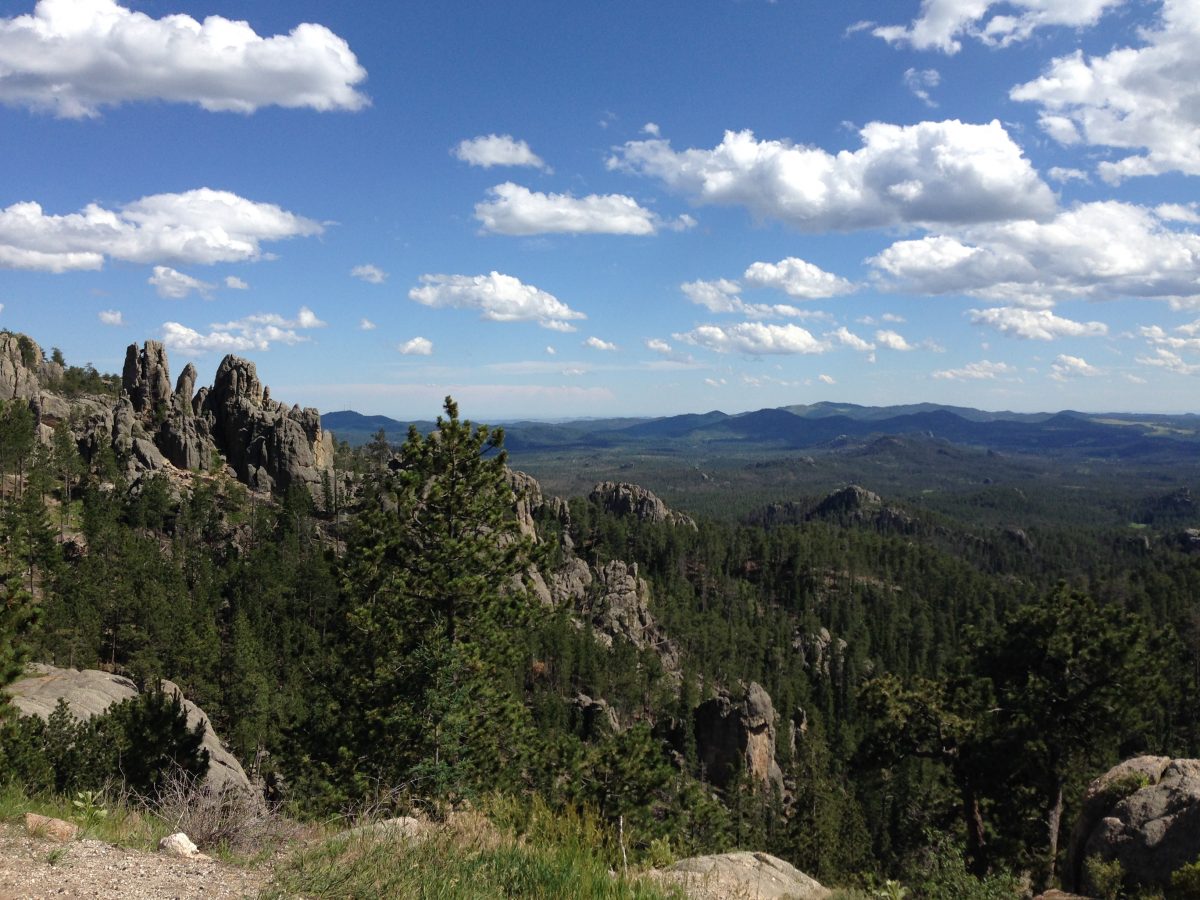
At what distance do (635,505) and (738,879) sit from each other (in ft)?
480

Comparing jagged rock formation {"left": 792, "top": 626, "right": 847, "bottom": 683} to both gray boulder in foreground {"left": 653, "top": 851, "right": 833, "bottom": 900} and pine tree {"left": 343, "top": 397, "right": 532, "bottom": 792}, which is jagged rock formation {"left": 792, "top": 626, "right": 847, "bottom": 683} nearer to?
pine tree {"left": 343, "top": 397, "right": 532, "bottom": 792}

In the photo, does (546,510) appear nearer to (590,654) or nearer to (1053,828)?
(590,654)

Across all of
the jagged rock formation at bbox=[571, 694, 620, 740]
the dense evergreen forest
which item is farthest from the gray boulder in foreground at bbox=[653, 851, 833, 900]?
the jagged rock formation at bbox=[571, 694, 620, 740]

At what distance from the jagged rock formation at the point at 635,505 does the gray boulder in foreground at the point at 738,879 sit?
136 m

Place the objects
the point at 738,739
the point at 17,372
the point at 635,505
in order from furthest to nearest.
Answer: the point at 635,505 → the point at 17,372 → the point at 738,739

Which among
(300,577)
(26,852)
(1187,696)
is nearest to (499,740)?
(26,852)

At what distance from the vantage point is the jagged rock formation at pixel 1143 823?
13.2 metres

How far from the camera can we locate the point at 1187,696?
258 ft

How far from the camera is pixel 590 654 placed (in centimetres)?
8844

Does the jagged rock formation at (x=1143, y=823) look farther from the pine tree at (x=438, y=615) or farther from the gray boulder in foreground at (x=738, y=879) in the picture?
the pine tree at (x=438, y=615)

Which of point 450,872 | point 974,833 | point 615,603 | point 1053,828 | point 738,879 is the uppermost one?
point 450,872

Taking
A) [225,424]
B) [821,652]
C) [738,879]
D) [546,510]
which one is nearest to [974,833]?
[738,879]

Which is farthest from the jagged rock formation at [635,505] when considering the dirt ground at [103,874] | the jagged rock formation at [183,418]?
the dirt ground at [103,874]

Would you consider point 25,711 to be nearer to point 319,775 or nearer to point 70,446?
point 319,775
